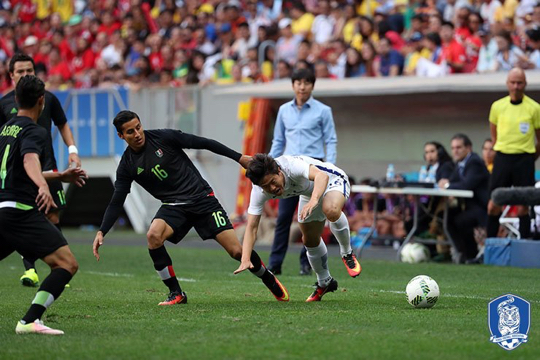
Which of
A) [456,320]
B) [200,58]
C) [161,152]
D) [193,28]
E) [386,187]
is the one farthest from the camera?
[193,28]

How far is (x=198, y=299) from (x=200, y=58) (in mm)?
13411

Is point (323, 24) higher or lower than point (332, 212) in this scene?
higher

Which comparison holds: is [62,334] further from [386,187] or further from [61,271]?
[386,187]

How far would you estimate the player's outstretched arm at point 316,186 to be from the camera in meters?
7.86

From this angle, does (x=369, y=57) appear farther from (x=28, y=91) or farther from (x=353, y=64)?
(x=28, y=91)

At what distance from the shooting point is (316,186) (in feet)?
26.6

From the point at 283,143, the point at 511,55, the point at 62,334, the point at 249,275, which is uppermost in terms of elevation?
the point at 511,55

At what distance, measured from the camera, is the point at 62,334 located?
6.70 meters

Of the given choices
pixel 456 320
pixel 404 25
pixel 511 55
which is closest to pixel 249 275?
pixel 456 320

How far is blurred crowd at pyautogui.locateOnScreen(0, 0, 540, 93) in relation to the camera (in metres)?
17.8

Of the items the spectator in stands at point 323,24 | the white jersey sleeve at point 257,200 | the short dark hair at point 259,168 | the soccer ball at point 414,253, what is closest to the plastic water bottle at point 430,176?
the soccer ball at point 414,253

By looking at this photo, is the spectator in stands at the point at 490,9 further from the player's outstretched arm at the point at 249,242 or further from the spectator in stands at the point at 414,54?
the player's outstretched arm at the point at 249,242

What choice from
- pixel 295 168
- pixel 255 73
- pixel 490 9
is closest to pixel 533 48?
pixel 490 9

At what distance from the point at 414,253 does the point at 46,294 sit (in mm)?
8348
